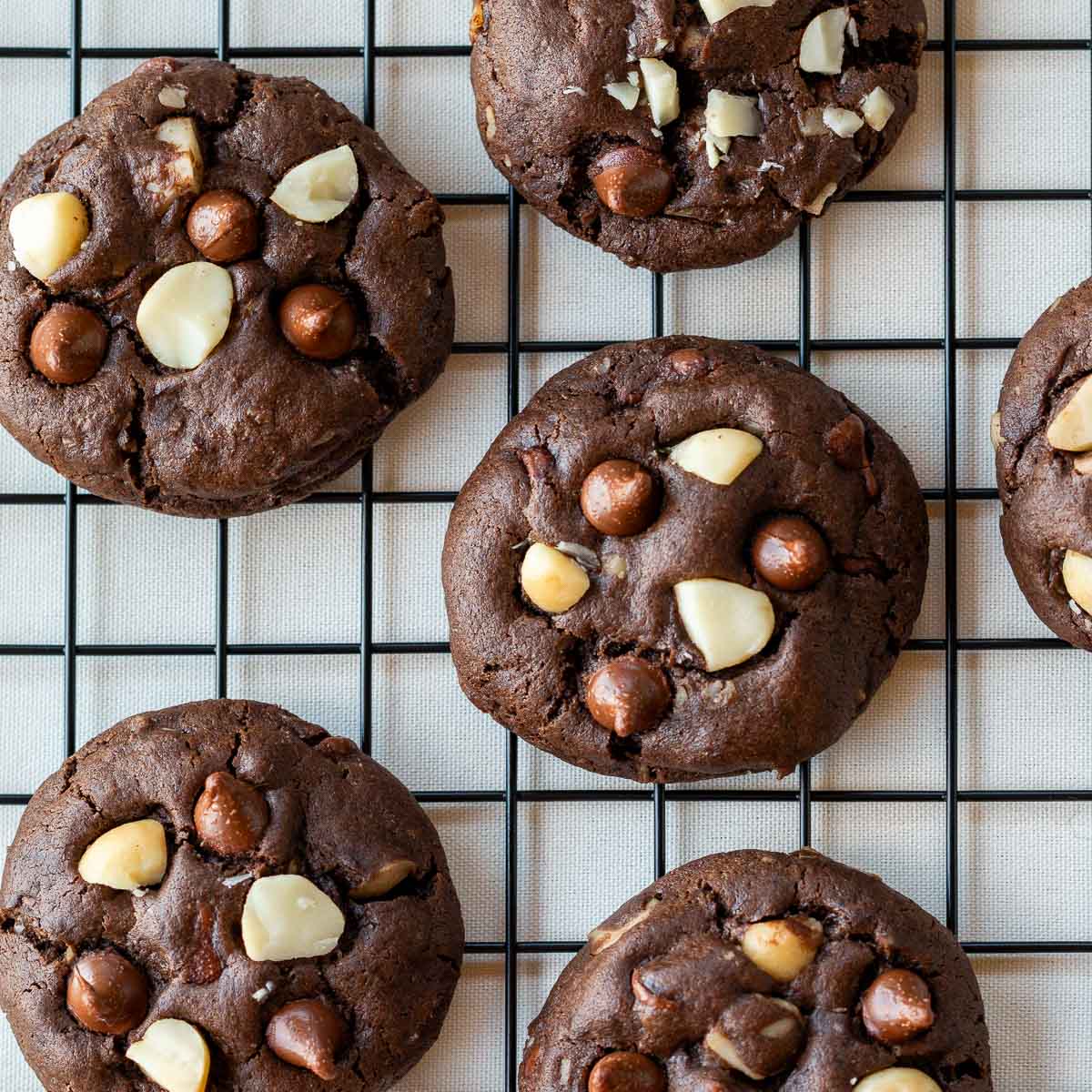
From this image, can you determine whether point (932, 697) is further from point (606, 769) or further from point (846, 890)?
point (606, 769)

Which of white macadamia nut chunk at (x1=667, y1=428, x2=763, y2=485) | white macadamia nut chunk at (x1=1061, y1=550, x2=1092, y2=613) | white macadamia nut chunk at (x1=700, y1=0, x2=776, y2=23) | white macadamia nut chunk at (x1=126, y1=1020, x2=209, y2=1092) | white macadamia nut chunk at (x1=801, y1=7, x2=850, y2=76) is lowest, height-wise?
white macadamia nut chunk at (x1=126, y1=1020, x2=209, y2=1092)

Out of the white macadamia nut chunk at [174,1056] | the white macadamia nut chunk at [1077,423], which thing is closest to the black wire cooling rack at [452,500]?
the white macadamia nut chunk at [1077,423]

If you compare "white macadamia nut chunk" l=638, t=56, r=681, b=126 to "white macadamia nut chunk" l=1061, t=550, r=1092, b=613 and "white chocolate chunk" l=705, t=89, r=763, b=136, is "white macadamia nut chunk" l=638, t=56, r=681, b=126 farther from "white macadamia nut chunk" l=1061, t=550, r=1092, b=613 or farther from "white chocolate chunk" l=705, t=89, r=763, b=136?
"white macadamia nut chunk" l=1061, t=550, r=1092, b=613

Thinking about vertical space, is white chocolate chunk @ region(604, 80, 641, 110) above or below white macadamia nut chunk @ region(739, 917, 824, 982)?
above

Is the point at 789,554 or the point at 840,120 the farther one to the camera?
the point at 840,120

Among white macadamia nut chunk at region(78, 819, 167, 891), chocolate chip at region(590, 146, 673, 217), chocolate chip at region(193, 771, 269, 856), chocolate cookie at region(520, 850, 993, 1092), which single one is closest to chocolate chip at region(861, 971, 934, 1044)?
chocolate cookie at region(520, 850, 993, 1092)

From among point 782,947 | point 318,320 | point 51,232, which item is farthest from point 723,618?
point 51,232

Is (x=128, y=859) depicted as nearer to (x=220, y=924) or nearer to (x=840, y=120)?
(x=220, y=924)

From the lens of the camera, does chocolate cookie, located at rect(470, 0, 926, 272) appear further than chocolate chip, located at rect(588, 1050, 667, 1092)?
Yes
